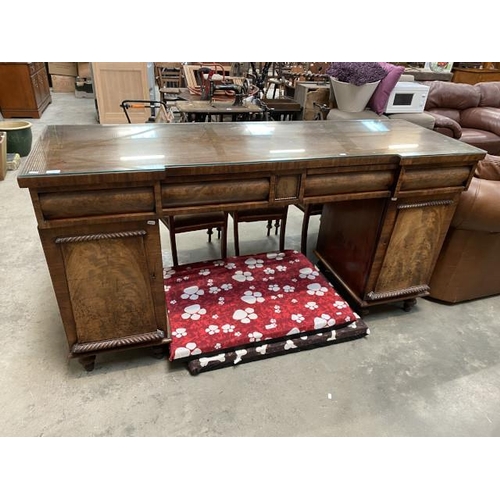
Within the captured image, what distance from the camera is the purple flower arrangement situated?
3090mm

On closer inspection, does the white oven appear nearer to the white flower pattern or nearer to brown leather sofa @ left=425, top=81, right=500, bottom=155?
brown leather sofa @ left=425, top=81, right=500, bottom=155

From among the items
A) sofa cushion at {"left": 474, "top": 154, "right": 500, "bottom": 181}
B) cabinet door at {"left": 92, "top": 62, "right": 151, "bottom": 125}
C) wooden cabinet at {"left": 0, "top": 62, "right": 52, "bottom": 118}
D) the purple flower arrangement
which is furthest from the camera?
wooden cabinet at {"left": 0, "top": 62, "right": 52, "bottom": 118}

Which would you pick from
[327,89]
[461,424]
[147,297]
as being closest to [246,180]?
[147,297]

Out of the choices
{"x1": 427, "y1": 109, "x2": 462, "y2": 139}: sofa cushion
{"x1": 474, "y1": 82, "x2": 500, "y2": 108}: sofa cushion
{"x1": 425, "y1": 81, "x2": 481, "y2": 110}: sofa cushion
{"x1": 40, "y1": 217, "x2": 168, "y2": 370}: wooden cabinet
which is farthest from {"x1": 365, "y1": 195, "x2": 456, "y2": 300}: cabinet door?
{"x1": 474, "y1": 82, "x2": 500, "y2": 108}: sofa cushion

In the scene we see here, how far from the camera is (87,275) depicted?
145 centimetres

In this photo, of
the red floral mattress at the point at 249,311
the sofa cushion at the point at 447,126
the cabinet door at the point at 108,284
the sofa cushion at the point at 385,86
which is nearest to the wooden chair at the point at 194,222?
the red floral mattress at the point at 249,311

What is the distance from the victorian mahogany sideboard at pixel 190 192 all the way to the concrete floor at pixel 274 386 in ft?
0.61

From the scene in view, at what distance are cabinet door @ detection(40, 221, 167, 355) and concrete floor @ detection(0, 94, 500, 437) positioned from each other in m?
0.21

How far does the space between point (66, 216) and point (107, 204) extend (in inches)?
5.7

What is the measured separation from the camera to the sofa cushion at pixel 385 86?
3266mm

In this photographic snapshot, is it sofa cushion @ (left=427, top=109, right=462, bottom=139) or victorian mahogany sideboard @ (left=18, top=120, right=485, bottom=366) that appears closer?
victorian mahogany sideboard @ (left=18, top=120, right=485, bottom=366)

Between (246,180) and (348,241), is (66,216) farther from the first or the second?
(348,241)

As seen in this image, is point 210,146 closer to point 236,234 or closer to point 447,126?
point 236,234

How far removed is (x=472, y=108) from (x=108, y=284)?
15.5ft
